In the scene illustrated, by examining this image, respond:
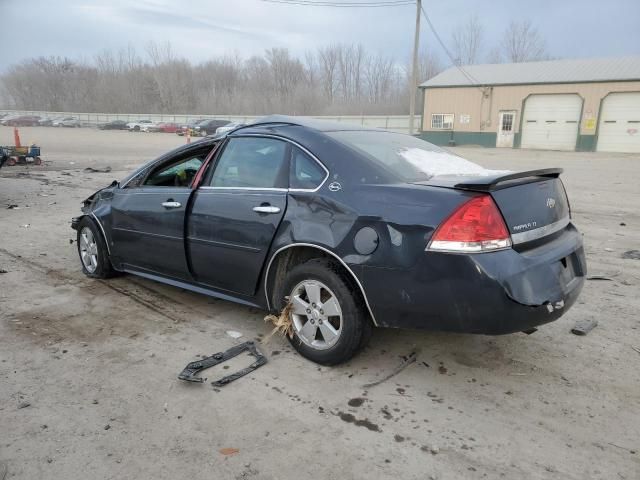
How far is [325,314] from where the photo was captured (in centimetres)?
335

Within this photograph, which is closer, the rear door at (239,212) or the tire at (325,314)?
the tire at (325,314)

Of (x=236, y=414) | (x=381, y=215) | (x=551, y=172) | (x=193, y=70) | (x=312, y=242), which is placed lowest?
(x=236, y=414)

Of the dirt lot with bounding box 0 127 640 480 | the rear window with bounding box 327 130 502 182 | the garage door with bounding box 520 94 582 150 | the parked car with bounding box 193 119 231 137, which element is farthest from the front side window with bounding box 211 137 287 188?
the parked car with bounding box 193 119 231 137

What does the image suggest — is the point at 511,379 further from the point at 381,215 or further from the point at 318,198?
the point at 318,198

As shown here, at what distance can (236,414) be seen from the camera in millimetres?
2895

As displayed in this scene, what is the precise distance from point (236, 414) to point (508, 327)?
1.62 m

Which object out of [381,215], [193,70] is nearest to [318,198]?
[381,215]

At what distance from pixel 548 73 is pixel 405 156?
112 ft

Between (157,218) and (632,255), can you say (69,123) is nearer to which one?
(157,218)

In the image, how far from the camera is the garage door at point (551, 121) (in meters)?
31.4

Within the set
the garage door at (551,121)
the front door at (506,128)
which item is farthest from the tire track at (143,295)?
the front door at (506,128)

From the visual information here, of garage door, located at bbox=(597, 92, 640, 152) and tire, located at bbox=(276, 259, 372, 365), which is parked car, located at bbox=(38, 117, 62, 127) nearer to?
garage door, located at bbox=(597, 92, 640, 152)

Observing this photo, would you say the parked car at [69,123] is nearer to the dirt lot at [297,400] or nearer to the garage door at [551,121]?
the garage door at [551,121]

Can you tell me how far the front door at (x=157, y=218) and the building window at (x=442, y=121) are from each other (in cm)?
3435
